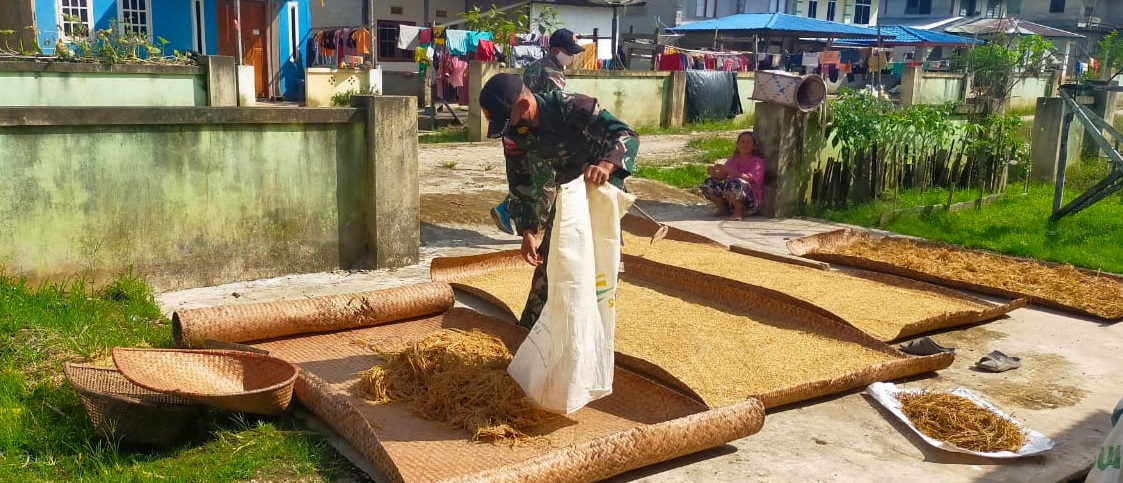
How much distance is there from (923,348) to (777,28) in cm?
2339

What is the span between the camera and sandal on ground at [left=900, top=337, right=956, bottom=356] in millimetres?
4938

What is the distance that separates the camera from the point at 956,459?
3783 millimetres

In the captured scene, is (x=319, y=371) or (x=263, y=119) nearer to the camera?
(x=319, y=371)

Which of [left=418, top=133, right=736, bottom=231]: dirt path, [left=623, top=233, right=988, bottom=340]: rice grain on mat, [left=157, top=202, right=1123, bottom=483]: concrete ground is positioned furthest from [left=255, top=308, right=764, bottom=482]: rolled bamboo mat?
[left=418, top=133, right=736, bottom=231]: dirt path

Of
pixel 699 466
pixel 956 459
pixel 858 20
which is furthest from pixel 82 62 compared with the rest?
pixel 858 20

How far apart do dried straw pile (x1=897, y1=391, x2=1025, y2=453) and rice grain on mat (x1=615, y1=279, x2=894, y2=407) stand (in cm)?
35

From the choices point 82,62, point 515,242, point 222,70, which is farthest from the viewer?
point 222,70

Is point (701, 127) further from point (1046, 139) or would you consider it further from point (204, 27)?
point (204, 27)

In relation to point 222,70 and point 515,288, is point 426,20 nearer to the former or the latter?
point 222,70

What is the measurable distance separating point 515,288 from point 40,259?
9.08 ft

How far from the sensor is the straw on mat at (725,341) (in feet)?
14.1

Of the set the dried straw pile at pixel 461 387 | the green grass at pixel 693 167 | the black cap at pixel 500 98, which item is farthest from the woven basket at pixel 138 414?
the green grass at pixel 693 167

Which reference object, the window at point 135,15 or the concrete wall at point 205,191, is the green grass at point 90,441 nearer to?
the concrete wall at point 205,191

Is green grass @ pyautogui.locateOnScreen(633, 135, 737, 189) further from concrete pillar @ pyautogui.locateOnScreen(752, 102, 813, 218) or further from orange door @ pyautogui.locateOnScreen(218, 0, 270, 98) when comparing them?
orange door @ pyautogui.locateOnScreen(218, 0, 270, 98)
